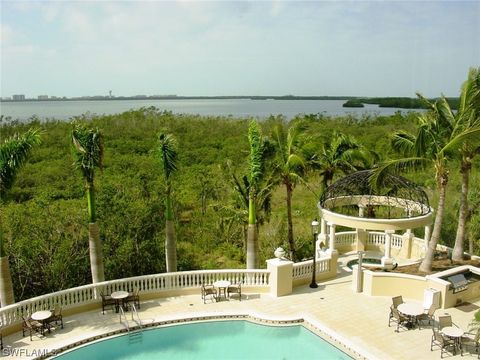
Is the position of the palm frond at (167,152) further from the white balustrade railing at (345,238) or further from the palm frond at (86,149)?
the white balustrade railing at (345,238)

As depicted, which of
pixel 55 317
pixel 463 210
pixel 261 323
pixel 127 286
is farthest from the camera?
pixel 463 210

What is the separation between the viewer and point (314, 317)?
629 inches

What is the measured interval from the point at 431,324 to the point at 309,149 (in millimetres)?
10903

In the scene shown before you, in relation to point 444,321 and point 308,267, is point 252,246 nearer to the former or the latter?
point 308,267

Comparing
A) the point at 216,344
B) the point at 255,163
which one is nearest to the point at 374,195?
the point at 255,163

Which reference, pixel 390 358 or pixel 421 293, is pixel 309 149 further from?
pixel 390 358

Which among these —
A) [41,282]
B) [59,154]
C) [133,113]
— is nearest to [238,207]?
[41,282]

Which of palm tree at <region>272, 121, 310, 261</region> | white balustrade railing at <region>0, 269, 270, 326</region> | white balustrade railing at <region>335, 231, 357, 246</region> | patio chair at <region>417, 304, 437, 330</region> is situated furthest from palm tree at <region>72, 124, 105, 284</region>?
white balustrade railing at <region>335, 231, 357, 246</region>

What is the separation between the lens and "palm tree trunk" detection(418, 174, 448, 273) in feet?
59.8

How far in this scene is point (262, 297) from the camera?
17734 mm

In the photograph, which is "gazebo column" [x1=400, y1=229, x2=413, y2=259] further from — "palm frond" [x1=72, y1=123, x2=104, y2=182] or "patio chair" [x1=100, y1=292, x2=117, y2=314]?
"palm frond" [x1=72, y1=123, x2=104, y2=182]

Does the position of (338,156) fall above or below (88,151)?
below

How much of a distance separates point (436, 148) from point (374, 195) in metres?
6.22

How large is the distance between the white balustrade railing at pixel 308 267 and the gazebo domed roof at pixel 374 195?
11.5ft
